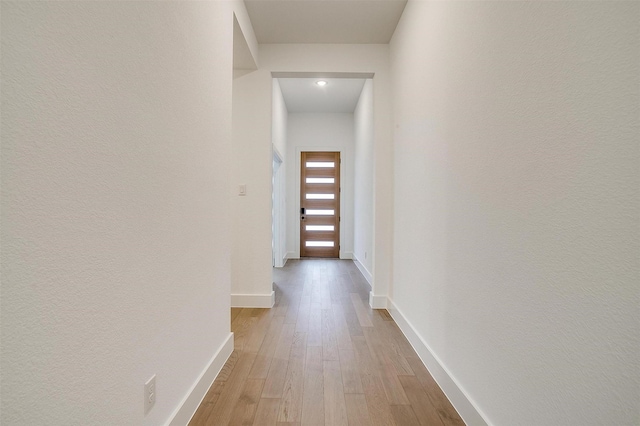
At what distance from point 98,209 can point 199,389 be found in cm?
113

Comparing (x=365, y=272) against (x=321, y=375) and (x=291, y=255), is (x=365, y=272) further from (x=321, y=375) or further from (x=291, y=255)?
(x=321, y=375)

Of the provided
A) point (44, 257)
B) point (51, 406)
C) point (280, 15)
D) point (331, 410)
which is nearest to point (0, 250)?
point (44, 257)

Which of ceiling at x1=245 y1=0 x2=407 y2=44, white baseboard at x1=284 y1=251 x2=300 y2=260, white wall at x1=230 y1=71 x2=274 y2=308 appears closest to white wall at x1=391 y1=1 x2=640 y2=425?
ceiling at x1=245 y1=0 x2=407 y2=44

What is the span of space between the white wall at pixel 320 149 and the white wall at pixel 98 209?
4747 millimetres

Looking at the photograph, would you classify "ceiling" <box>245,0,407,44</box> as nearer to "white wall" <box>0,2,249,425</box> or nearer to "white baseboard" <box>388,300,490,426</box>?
"white wall" <box>0,2,249,425</box>

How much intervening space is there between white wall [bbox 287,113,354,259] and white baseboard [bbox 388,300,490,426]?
385 cm

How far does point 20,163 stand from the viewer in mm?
628

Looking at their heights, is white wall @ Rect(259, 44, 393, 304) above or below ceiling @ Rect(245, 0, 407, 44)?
below

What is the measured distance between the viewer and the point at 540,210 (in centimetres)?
99

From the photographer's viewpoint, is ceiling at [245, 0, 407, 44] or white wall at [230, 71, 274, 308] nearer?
ceiling at [245, 0, 407, 44]

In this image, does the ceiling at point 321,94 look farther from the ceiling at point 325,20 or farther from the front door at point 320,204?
the ceiling at point 325,20

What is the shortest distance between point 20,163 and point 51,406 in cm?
53

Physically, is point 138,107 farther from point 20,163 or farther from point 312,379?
point 312,379

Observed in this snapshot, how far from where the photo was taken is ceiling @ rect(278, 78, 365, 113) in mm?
4691
